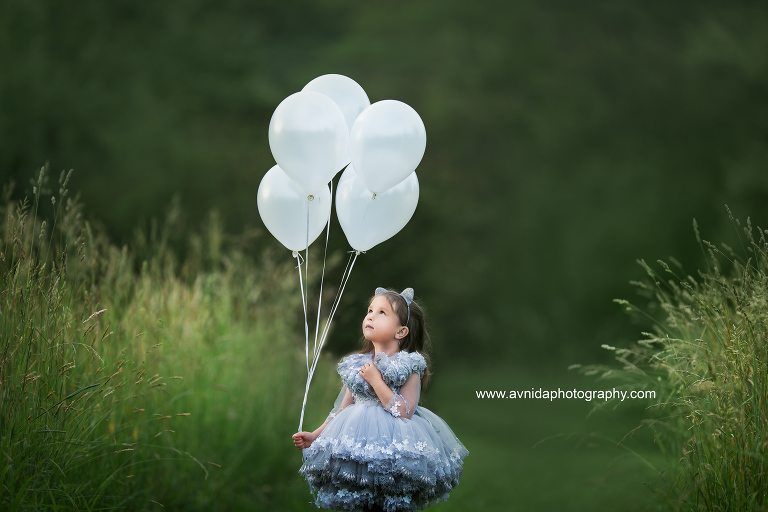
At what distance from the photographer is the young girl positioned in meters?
2.17

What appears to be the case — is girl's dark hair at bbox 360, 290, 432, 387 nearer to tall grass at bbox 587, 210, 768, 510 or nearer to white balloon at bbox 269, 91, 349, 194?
white balloon at bbox 269, 91, 349, 194

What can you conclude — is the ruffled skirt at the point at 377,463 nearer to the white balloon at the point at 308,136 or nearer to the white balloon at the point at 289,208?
the white balloon at the point at 289,208

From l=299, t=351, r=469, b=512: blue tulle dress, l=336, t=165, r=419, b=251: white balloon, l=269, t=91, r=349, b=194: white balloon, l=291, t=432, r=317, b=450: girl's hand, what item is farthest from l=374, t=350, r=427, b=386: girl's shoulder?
l=269, t=91, r=349, b=194: white balloon

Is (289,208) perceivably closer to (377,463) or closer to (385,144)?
(385,144)

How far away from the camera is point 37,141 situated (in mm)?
7312

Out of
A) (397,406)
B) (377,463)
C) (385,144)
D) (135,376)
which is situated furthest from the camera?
(135,376)

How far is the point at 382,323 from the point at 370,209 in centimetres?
46

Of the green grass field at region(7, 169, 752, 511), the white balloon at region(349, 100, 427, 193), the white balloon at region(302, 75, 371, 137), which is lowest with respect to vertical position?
the green grass field at region(7, 169, 752, 511)

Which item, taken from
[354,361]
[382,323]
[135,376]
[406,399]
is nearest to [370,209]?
[382,323]

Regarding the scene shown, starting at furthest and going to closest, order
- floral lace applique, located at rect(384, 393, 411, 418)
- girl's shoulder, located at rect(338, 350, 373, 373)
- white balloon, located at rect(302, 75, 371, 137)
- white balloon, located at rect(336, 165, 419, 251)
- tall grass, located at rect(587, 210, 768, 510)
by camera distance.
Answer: white balloon, located at rect(302, 75, 371, 137), white balloon, located at rect(336, 165, 419, 251), girl's shoulder, located at rect(338, 350, 373, 373), floral lace applique, located at rect(384, 393, 411, 418), tall grass, located at rect(587, 210, 768, 510)

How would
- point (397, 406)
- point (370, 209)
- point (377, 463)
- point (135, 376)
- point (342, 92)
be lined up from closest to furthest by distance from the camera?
point (377, 463), point (397, 406), point (370, 209), point (342, 92), point (135, 376)

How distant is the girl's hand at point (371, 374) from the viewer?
2.30 m

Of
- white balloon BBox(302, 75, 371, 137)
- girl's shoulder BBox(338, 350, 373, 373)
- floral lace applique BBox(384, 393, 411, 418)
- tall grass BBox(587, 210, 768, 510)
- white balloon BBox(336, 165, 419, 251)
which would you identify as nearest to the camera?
tall grass BBox(587, 210, 768, 510)

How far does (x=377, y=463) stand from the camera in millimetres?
2150
